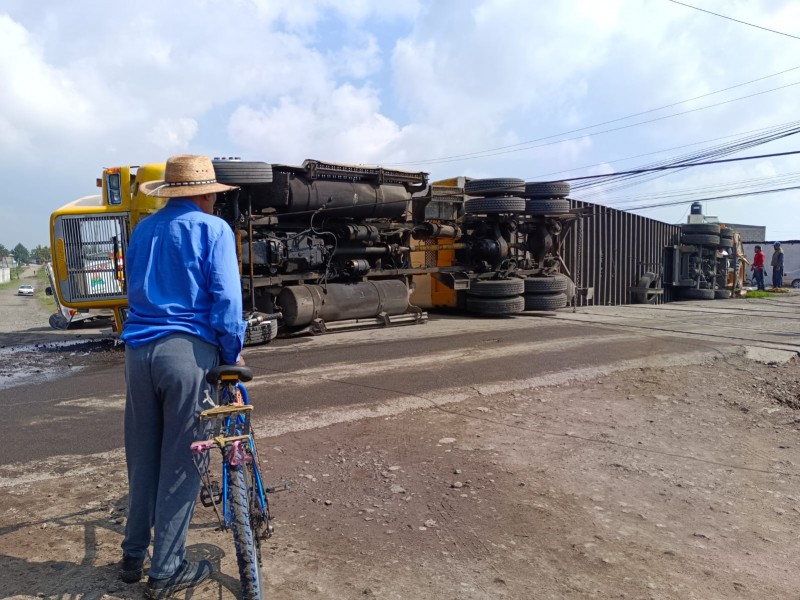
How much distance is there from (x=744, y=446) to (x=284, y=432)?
3.88 meters

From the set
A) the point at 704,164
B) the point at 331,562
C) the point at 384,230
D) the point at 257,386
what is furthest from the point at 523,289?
the point at 331,562

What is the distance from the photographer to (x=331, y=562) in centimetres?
339

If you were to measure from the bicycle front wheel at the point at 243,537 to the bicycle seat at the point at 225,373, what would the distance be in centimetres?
41

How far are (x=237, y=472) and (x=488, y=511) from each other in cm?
176

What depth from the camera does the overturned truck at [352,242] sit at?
992 centimetres

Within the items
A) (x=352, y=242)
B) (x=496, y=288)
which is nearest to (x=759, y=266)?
(x=496, y=288)

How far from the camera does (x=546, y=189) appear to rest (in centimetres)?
1549

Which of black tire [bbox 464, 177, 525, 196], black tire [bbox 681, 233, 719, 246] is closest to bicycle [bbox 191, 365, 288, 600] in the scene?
black tire [bbox 464, 177, 525, 196]

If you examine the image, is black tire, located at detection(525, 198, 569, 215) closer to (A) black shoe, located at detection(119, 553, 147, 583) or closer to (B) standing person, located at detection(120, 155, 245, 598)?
(B) standing person, located at detection(120, 155, 245, 598)

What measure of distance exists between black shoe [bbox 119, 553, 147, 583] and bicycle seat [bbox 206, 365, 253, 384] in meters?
0.94

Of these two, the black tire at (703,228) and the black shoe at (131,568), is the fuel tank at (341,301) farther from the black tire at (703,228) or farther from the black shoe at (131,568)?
the black tire at (703,228)

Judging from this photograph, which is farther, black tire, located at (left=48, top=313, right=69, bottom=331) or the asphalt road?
black tire, located at (left=48, top=313, right=69, bottom=331)

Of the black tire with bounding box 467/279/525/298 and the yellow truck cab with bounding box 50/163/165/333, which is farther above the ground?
the yellow truck cab with bounding box 50/163/165/333

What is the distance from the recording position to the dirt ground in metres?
3.22
